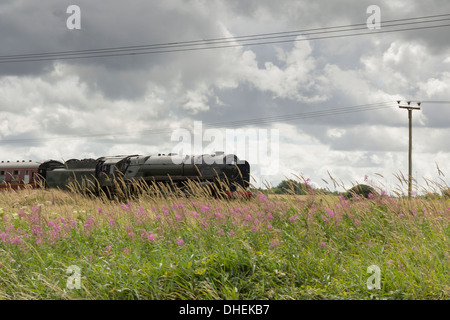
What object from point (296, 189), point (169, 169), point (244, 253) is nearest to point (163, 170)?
point (169, 169)

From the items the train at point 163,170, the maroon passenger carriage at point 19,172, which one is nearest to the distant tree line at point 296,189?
the train at point 163,170

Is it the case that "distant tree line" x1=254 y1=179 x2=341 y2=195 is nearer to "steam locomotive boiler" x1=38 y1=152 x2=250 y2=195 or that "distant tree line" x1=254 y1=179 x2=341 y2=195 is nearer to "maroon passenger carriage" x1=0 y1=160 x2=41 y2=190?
"steam locomotive boiler" x1=38 y1=152 x2=250 y2=195

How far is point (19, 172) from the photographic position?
33281 mm

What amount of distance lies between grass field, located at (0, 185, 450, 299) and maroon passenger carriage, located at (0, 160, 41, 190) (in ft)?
79.9

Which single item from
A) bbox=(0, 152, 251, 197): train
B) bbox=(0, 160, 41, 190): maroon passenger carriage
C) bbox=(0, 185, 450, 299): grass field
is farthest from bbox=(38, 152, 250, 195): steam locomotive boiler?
bbox=(0, 185, 450, 299): grass field

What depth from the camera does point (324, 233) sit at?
24.3ft

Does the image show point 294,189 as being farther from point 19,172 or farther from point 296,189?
point 19,172

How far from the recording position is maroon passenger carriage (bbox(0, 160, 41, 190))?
32281 mm

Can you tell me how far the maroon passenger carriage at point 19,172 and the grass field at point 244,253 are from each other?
24.3m

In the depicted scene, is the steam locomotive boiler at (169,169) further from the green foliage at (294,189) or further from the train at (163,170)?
the green foliage at (294,189)

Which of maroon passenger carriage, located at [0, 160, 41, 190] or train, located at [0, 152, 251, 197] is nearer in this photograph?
train, located at [0, 152, 251, 197]

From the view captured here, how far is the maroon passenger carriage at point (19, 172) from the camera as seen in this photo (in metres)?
32.3
